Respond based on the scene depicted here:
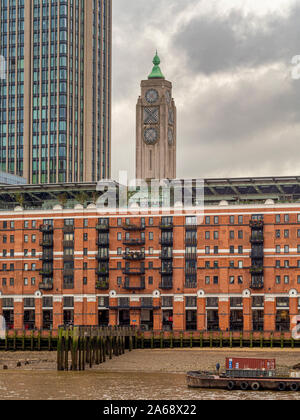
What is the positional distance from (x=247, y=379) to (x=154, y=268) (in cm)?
6140

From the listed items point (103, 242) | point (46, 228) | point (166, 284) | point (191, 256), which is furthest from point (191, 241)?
point (46, 228)

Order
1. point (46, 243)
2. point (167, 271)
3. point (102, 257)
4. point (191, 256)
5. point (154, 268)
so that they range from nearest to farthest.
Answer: point (191, 256) < point (167, 271) < point (154, 268) < point (102, 257) < point (46, 243)

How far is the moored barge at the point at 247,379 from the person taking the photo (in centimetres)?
8500

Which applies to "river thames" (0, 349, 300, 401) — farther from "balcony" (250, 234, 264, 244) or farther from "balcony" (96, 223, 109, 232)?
"balcony" (96, 223, 109, 232)

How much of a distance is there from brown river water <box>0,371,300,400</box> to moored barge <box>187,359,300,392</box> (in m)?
1.33

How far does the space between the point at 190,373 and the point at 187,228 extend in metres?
58.8

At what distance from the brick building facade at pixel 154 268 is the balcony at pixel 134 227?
15cm

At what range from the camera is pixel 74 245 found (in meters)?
148

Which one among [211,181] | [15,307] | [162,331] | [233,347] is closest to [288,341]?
[233,347]

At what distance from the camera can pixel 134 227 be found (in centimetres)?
14600

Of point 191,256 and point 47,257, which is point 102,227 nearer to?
point 47,257

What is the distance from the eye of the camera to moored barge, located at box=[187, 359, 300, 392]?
8500 centimetres

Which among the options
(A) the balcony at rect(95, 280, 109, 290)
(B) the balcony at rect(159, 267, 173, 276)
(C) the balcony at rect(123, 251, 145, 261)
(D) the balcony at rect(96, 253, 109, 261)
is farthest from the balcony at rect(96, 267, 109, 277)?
(B) the balcony at rect(159, 267, 173, 276)

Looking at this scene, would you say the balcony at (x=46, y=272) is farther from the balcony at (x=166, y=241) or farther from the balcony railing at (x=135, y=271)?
the balcony at (x=166, y=241)
